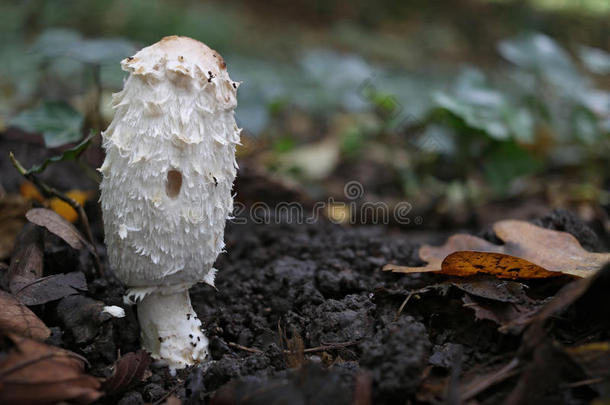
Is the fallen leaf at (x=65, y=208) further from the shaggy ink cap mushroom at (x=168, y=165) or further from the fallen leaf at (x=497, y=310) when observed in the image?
the fallen leaf at (x=497, y=310)

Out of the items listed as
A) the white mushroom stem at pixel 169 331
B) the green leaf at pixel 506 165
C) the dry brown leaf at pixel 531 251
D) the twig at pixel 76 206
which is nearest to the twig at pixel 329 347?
the dry brown leaf at pixel 531 251

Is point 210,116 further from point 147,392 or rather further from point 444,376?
point 444,376

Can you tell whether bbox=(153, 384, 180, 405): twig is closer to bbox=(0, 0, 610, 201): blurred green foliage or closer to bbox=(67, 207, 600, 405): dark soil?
bbox=(67, 207, 600, 405): dark soil

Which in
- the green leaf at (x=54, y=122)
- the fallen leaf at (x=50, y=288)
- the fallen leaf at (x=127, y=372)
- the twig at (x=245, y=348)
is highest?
the green leaf at (x=54, y=122)

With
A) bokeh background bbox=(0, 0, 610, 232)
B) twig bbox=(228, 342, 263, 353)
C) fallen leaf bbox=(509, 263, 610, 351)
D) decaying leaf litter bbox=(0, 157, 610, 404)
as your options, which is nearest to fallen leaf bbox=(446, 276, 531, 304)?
decaying leaf litter bbox=(0, 157, 610, 404)

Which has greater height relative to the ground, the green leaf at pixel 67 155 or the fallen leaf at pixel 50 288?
the green leaf at pixel 67 155

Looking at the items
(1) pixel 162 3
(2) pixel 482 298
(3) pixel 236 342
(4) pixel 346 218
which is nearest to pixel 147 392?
(3) pixel 236 342
